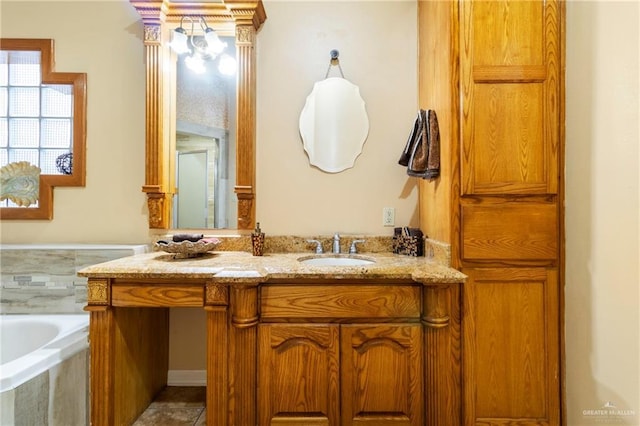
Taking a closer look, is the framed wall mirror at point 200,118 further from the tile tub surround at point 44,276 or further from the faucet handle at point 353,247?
the faucet handle at point 353,247

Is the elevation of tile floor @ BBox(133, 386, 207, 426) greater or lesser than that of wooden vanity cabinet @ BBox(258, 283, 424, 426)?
lesser

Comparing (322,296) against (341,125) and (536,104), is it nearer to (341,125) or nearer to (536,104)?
(341,125)

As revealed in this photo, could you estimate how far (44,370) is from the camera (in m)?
1.29

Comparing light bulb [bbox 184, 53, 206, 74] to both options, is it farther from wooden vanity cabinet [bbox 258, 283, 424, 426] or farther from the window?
wooden vanity cabinet [bbox 258, 283, 424, 426]

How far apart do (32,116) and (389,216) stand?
92.2 inches

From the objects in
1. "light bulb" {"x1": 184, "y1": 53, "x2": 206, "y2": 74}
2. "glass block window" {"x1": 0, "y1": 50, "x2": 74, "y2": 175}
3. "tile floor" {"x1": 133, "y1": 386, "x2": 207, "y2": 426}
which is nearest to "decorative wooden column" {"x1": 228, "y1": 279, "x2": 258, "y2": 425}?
"tile floor" {"x1": 133, "y1": 386, "x2": 207, "y2": 426}

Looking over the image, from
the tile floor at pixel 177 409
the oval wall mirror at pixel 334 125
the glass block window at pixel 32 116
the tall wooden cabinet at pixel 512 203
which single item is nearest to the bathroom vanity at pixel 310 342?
the tall wooden cabinet at pixel 512 203

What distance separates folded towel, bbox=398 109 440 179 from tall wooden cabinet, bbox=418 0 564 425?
178 millimetres

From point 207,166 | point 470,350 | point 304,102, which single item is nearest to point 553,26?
point 304,102

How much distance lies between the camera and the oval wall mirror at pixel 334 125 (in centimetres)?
190

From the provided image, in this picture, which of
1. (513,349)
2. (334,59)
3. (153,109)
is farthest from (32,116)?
(513,349)

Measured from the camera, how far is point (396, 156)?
1.92 meters

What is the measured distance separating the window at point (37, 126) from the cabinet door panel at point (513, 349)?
2.33 metres

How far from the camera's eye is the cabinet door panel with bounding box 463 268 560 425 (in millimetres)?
1327
